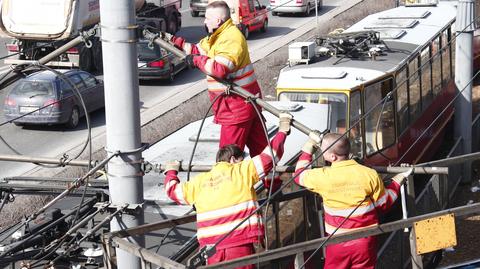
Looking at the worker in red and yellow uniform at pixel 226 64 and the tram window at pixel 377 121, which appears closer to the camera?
the worker in red and yellow uniform at pixel 226 64

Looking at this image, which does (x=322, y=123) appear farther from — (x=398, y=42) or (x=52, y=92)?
(x=52, y=92)

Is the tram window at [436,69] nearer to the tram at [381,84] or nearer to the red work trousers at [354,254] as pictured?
the tram at [381,84]

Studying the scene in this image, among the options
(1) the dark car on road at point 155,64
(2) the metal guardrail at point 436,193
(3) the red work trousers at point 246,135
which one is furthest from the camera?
(1) the dark car on road at point 155,64

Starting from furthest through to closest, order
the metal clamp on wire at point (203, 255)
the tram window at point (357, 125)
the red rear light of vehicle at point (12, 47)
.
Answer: the red rear light of vehicle at point (12, 47)
the tram window at point (357, 125)
the metal clamp on wire at point (203, 255)

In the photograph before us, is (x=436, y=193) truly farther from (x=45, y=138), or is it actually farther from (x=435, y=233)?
(x=45, y=138)

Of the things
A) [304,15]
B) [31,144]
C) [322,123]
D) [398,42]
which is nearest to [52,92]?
[31,144]

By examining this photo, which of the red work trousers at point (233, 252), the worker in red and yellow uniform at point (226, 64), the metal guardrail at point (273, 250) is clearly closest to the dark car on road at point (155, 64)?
the worker in red and yellow uniform at point (226, 64)

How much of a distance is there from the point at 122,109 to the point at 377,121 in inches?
343

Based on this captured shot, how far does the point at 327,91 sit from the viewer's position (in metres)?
14.6

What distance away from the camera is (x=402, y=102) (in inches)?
632

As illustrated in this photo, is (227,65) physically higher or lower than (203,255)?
higher

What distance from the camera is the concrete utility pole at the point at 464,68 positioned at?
1722cm

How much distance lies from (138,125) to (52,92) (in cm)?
1661

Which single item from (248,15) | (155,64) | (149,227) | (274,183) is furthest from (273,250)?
(248,15)
